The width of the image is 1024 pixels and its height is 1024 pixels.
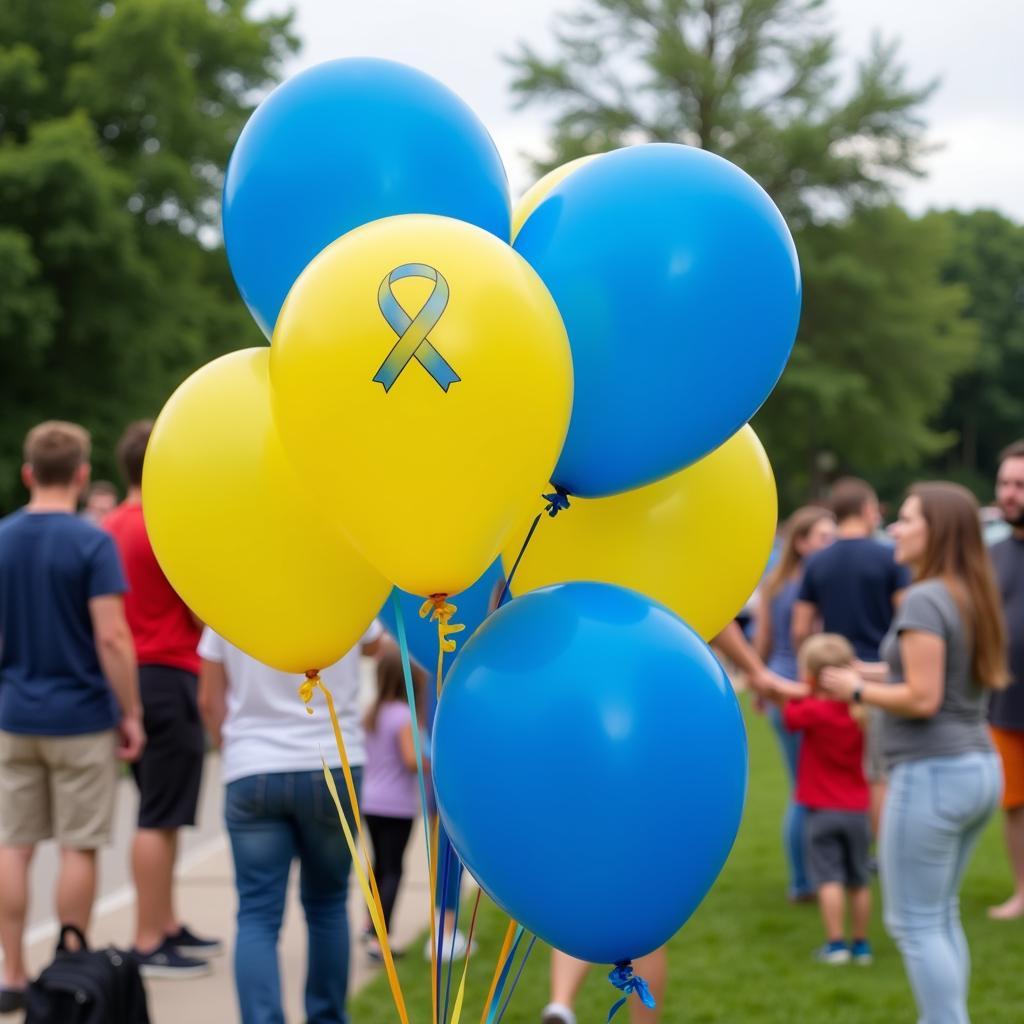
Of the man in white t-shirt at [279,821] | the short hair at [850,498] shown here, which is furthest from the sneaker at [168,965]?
the short hair at [850,498]

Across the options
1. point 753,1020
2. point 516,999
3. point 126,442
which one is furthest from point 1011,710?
point 126,442

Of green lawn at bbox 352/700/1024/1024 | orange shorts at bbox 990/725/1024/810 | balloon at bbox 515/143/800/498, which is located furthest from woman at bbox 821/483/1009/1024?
orange shorts at bbox 990/725/1024/810

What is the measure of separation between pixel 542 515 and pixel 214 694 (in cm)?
201

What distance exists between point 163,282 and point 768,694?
23.1 metres

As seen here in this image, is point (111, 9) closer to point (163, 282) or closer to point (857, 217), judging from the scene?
point (163, 282)

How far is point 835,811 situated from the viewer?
560cm

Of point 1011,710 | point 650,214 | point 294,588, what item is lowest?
point 1011,710

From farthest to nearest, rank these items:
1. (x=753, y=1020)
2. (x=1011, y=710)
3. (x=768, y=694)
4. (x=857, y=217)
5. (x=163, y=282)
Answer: (x=857, y=217) < (x=163, y=282) < (x=1011, y=710) < (x=768, y=694) < (x=753, y=1020)

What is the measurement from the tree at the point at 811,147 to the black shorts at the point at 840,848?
26.4m

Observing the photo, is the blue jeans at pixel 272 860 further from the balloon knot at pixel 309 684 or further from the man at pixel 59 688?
the balloon knot at pixel 309 684

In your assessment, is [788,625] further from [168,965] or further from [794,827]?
[168,965]

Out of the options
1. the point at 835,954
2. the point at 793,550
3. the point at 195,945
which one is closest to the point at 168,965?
the point at 195,945

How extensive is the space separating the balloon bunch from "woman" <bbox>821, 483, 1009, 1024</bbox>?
150 cm

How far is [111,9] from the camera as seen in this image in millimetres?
27438
